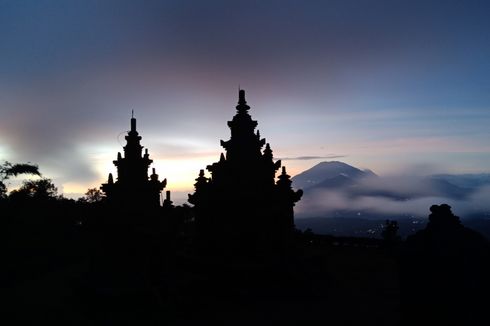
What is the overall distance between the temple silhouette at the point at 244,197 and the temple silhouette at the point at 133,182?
253 centimetres

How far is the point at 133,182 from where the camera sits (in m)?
16.4

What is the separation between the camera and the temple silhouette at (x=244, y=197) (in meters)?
15.9

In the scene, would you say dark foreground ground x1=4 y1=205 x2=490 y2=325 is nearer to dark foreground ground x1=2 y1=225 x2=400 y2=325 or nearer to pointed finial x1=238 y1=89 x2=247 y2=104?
dark foreground ground x1=2 y1=225 x2=400 y2=325

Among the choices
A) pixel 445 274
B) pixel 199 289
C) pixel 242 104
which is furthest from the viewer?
pixel 242 104

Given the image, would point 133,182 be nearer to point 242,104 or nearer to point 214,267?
point 214,267

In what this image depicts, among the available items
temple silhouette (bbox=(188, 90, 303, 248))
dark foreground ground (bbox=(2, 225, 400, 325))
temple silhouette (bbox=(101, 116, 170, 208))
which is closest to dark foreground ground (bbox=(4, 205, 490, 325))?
dark foreground ground (bbox=(2, 225, 400, 325))

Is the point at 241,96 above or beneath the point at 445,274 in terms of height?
above

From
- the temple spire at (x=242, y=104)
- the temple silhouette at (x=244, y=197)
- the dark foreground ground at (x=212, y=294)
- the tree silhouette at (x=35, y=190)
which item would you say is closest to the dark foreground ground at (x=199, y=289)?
the dark foreground ground at (x=212, y=294)

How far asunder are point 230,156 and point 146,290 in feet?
24.3

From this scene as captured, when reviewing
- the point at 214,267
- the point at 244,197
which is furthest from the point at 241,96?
the point at 214,267

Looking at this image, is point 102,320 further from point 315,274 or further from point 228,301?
point 315,274

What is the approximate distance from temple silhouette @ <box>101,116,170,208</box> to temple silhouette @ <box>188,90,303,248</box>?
2.53 m

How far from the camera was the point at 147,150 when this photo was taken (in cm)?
1720

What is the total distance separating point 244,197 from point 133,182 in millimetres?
5573
